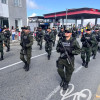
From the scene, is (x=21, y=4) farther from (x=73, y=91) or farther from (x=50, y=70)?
(x=73, y=91)

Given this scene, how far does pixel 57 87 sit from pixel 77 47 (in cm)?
142

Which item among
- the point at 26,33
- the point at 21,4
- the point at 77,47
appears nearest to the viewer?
the point at 77,47

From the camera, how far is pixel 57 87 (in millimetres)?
3883

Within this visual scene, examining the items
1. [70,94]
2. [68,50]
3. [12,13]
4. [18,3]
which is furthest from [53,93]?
[18,3]

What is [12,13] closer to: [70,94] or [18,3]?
[18,3]

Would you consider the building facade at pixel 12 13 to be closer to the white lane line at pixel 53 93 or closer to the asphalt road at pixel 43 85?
the asphalt road at pixel 43 85

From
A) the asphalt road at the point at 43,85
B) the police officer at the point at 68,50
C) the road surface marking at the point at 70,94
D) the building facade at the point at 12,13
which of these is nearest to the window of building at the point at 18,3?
the building facade at the point at 12,13

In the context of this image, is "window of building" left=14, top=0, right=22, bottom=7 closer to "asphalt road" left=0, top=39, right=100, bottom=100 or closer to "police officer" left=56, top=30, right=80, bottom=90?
"asphalt road" left=0, top=39, right=100, bottom=100

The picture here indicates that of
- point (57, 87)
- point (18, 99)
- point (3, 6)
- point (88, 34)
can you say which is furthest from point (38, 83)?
point (3, 6)

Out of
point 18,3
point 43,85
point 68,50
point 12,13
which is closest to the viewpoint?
point 68,50

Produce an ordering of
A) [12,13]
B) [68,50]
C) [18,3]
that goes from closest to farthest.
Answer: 1. [68,50]
2. [12,13]
3. [18,3]

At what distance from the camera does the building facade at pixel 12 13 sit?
57.4ft

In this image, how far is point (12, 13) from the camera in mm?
18766

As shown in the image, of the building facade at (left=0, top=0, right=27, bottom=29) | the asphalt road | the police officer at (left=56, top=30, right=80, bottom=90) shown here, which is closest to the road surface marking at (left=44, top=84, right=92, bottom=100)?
the asphalt road
